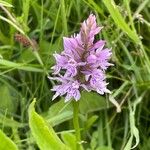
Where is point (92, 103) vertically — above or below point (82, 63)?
below

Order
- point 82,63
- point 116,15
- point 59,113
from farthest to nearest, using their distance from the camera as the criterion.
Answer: point 59,113, point 116,15, point 82,63

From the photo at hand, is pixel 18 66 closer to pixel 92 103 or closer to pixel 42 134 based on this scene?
pixel 92 103

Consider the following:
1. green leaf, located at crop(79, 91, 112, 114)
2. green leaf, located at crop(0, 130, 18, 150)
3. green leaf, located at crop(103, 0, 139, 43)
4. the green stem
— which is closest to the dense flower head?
the green stem

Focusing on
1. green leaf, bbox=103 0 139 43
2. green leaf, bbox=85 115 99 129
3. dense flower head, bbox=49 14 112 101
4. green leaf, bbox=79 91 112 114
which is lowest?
green leaf, bbox=85 115 99 129

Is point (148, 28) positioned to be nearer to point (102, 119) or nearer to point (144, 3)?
point (144, 3)

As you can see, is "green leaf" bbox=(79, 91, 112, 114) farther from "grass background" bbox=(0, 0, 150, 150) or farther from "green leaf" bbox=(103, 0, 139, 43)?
"green leaf" bbox=(103, 0, 139, 43)

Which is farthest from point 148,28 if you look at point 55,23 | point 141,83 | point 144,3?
point 55,23

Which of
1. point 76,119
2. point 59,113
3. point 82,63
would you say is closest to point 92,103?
point 59,113
